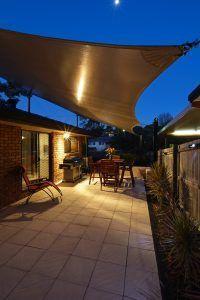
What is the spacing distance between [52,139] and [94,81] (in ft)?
18.1

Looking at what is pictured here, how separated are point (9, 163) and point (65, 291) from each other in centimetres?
425

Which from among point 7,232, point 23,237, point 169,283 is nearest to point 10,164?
point 7,232

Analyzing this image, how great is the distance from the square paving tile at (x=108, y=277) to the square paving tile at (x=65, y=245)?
2.04ft

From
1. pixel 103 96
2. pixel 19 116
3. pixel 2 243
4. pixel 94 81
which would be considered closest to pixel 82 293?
pixel 2 243

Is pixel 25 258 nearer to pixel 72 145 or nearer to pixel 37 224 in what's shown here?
pixel 37 224

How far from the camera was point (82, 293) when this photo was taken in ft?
8.60

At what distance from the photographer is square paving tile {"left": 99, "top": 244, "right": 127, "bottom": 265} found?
335cm

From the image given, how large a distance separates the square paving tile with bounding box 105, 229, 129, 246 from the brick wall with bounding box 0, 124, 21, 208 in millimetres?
3166

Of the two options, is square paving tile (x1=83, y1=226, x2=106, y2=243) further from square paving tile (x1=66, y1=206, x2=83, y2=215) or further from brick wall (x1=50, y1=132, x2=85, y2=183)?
brick wall (x1=50, y1=132, x2=85, y2=183)

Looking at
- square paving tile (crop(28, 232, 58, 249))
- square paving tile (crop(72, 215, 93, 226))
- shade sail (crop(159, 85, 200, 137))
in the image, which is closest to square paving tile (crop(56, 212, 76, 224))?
square paving tile (crop(72, 215, 93, 226))

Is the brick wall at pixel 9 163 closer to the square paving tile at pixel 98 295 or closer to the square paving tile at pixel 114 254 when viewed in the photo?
the square paving tile at pixel 114 254

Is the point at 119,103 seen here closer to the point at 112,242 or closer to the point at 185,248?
the point at 112,242

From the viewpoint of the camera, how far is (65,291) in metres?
2.64

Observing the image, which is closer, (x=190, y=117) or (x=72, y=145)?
(x=190, y=117)
